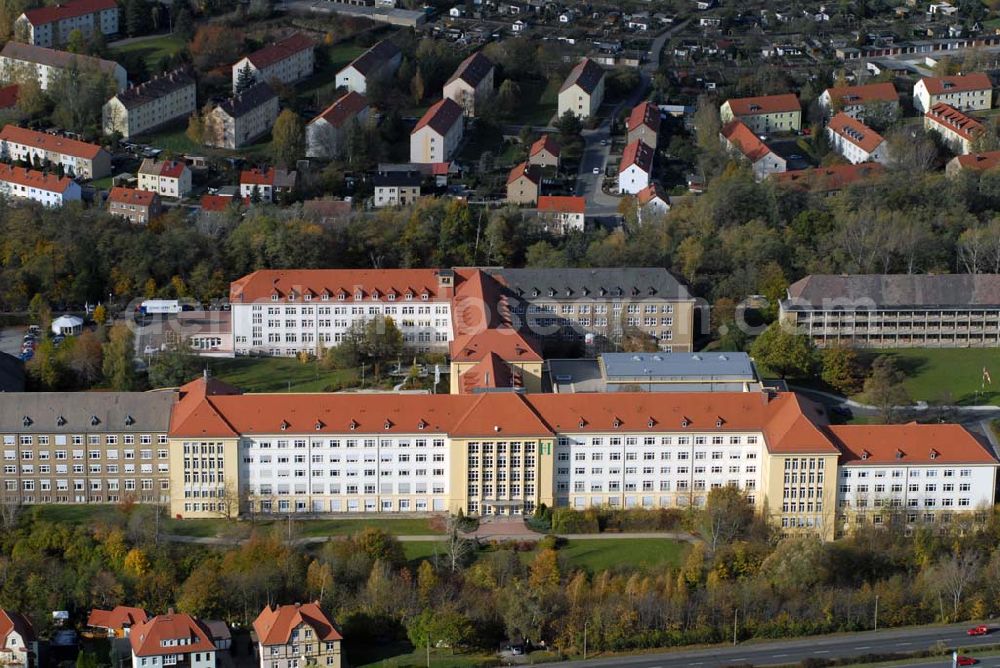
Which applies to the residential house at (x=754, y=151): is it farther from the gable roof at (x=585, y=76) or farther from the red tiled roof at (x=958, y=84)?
the red tiled roof at (x=958, y=84)

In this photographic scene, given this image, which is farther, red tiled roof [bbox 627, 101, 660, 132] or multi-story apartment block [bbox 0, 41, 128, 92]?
multi-story apartment block [bbox 0, 41, 128, 92]

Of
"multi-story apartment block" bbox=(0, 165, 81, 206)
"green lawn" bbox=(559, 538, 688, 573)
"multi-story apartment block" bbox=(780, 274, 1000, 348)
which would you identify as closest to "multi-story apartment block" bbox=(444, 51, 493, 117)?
"multi-story apartment block" bbox=(0, 165, 81, 206)

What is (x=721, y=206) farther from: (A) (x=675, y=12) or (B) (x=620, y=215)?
(A) (x=675, y=12)

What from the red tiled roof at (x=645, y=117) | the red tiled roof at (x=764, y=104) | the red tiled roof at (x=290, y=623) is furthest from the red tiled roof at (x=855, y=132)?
the red tiled roof at (x=290, y=623)

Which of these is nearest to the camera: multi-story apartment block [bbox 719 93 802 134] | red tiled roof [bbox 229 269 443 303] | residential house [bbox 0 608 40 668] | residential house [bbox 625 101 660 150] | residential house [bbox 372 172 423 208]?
residential house [bbox 0 608 40 668]

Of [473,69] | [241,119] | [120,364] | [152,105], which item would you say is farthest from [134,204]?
[473,69]

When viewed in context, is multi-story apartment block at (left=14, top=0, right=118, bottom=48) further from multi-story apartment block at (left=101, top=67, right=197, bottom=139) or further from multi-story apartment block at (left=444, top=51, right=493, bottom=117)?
multi-story apartment block at (left=444, top=51, right=493, bottom=117)
